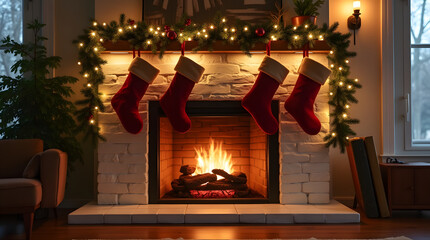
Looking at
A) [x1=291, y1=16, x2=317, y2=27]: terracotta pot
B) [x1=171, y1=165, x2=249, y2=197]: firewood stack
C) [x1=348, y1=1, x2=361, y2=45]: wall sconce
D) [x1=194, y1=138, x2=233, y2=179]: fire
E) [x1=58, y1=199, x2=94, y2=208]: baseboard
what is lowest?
[x1=58, y1=199, x2=94, y2=208]: baseboard

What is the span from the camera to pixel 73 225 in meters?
3.29

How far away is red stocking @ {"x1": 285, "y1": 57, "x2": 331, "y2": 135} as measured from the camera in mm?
3562

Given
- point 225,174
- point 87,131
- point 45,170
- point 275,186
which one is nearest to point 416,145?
point 275,186

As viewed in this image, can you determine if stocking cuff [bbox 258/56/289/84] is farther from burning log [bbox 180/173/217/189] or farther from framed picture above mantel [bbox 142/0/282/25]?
burning log [bbox 180/173/217/189]

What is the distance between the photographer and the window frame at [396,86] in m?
4.20

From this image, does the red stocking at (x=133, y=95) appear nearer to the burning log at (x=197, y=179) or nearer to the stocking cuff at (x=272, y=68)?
the burning log at (x=197, y=179)

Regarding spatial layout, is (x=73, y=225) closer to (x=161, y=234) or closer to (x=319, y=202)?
(x=161, y=234)

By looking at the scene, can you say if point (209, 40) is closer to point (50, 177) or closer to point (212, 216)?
point (212, 216)

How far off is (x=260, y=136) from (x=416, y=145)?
60.1 inches

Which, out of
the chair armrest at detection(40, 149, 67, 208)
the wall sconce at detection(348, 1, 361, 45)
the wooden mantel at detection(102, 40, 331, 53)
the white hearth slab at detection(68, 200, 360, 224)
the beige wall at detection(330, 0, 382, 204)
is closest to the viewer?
the chair armrest at detection(40, 149, 67, 208)

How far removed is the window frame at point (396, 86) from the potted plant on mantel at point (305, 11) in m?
0.85

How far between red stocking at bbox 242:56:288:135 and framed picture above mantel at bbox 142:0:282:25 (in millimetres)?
650

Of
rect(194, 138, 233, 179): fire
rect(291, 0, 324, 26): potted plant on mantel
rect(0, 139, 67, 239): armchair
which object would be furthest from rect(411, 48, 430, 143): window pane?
rect(0, 139, 67, 239): armchair

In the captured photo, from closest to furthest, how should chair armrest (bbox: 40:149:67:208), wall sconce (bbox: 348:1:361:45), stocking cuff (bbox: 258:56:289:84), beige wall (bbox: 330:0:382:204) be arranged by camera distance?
chair armrest (bbox: 40:149:67:208), stocking cuff (bbox: 258:56:289:84), wall sconce (bbox: 348:1:361:45), beige wall (bbox: 330:0:382:204)
